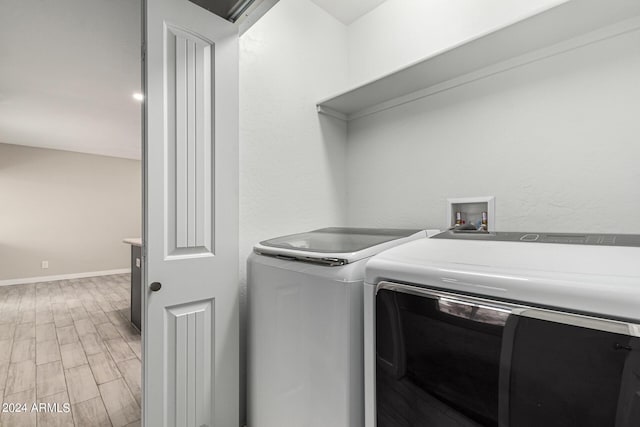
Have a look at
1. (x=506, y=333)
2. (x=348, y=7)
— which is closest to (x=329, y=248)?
(x=506, y=333)

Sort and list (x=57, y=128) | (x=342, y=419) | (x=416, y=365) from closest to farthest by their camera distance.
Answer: (x=416, y=365), (x=342, y=419), (x=57, y=128)

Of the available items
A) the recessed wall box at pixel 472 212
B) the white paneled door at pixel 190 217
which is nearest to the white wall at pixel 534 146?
the recessed wall box at pixel 472 212

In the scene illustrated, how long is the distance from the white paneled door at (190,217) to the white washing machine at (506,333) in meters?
0.76

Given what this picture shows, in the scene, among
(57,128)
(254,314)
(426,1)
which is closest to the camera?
(254,314)

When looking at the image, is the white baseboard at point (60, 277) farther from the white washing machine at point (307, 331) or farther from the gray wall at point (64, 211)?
the white washing machine at point (307, 331)

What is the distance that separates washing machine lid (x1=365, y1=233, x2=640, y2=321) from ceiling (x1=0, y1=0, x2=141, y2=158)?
7.41 ft

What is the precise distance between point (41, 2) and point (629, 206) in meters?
3.21

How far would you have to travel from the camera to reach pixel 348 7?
6.07ft

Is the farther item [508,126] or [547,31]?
[508,126]

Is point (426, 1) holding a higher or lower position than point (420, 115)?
higher

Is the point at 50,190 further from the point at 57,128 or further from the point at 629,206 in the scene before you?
the point at 629,206

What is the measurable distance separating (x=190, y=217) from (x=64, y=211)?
6.07 metres

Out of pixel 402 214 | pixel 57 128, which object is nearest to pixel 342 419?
pixel 402 214

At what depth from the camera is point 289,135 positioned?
64.4 inches
